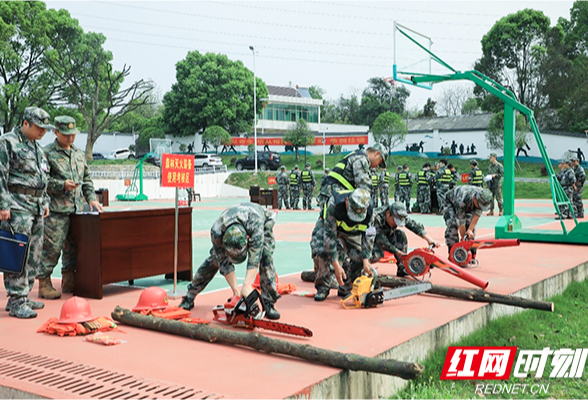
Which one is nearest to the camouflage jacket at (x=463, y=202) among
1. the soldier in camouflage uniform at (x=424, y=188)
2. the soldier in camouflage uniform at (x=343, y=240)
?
the soldier in camouflage uniform at (x=343, y=240)

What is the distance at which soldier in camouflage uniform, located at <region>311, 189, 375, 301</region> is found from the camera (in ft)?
18.4

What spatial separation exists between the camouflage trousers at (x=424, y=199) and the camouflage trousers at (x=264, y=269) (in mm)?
15799

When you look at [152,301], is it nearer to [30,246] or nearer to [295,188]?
[30,246]

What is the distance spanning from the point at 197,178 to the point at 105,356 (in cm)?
3447

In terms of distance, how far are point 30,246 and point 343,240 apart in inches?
127

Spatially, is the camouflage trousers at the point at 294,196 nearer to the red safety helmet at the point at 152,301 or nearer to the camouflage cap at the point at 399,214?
the camouflage cap at the point at 399,214

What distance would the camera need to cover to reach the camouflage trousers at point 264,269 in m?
5.26

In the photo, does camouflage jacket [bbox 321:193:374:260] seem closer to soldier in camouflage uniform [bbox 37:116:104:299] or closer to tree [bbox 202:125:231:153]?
soldier in camouflage uniform [bbox 37:116:104:299]

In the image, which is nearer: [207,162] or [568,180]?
[568,180]

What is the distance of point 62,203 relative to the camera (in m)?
6.38

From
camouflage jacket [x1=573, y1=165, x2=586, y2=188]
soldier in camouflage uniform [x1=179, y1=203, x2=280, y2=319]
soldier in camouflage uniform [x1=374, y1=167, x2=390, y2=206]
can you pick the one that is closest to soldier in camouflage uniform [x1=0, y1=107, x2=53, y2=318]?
soldier in camouflage uniform [x1=179, y1=203, x2=280, y2=319]

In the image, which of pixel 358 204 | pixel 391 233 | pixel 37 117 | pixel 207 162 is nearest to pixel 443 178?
pixel 391 233

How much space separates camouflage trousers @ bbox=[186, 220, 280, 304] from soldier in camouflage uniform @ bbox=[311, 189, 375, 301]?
0.68m

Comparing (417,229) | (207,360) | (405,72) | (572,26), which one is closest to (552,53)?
(572,26)
